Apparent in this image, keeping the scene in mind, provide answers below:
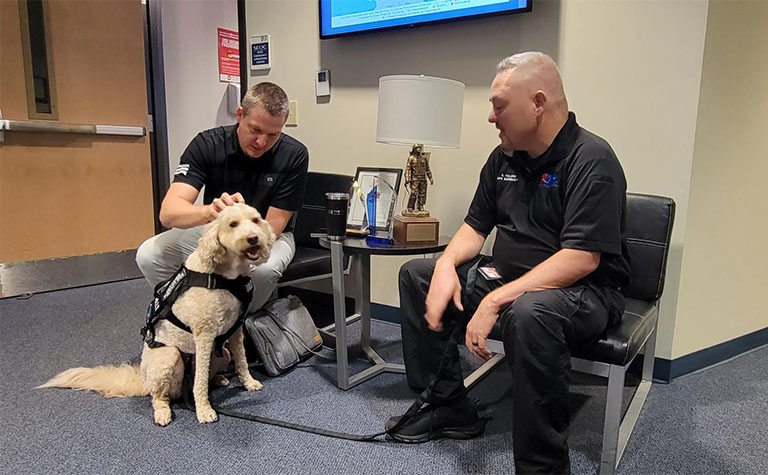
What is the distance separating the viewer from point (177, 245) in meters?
2.09

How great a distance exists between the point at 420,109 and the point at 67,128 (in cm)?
252

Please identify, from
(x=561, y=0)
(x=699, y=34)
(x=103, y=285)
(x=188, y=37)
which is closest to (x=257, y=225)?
(x=561, y=0)

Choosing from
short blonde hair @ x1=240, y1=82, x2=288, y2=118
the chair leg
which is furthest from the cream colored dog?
the chair leg

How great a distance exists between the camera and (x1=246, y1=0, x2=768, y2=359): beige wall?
1.91 m

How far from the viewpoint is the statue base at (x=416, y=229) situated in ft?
6.48

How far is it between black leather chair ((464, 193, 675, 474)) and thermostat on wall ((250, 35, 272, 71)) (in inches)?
82.5

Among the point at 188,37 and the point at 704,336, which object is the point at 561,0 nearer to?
the point at 704,336

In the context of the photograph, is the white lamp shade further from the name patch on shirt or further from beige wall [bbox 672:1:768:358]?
beige wall [bbox 672:1:768:358]

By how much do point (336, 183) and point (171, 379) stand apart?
47.7 inches

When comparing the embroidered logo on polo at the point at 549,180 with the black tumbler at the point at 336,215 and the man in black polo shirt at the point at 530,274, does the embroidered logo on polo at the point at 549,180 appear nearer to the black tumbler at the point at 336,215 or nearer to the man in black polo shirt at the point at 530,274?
the man in black polo shirt at the point at 530,274

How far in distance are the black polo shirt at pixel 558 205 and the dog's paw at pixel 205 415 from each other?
109 cm

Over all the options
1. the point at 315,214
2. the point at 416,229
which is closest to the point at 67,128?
the point at 315,214

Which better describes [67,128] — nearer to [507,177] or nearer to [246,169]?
[246,169]

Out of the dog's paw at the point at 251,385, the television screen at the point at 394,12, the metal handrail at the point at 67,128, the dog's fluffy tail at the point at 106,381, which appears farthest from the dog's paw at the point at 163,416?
the metal handrail at the point at 67,128
